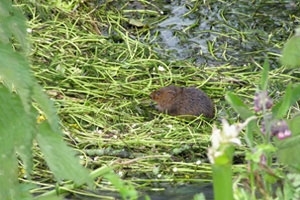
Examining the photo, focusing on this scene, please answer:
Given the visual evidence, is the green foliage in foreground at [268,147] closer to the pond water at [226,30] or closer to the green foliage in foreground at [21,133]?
the green foliage in foreground at [21,133]

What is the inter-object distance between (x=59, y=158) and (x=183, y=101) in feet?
11.1

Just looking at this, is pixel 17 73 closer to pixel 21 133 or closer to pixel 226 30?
pixel 21 133

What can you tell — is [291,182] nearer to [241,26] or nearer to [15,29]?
[15,29]

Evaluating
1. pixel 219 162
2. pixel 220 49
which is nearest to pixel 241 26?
pixel 220 49

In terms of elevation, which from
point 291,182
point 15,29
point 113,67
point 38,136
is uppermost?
point 113,67

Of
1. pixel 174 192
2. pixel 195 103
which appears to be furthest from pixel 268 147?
pixel 195 103

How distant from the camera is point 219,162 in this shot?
119 centimetres

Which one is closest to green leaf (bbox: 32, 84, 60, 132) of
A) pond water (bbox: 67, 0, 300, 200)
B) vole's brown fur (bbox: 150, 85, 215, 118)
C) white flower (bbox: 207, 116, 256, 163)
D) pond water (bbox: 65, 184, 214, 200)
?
white flower (bbox: 207, 116, 256, 163)

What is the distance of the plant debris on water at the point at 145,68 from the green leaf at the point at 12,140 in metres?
2.22

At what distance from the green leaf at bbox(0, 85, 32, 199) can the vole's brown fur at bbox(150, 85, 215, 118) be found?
3319mm

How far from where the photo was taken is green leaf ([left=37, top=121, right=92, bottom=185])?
5.41 feet

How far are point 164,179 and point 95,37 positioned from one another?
2.09 metres

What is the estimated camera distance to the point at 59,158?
1.67 meters

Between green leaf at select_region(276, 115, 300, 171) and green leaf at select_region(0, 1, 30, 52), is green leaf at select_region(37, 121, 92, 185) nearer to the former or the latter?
green leaf at select_region(0, 1, 30, 52)
